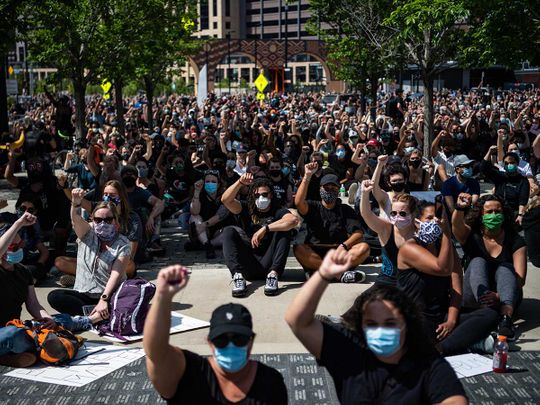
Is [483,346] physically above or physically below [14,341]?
below

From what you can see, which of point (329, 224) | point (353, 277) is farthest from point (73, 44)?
point (353, 277)

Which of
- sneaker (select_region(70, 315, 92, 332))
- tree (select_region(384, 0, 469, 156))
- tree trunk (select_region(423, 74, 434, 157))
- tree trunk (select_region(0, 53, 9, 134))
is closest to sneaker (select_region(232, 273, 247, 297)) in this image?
sneaker (select_region(70, 315, 92, 332))

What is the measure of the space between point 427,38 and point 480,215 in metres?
11.7

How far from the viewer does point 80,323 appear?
7.57 metres

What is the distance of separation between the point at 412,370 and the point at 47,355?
12.0ft

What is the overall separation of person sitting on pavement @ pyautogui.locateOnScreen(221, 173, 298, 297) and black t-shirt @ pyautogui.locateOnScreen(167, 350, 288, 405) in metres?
5.27

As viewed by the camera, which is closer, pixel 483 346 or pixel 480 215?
pixel 483 346

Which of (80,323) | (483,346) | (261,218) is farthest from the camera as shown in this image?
(261,218)

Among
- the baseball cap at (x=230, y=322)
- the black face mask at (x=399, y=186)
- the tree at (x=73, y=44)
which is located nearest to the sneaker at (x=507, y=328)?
the black face mask at (x=399, y=186)

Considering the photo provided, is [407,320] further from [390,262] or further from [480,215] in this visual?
[480,215]

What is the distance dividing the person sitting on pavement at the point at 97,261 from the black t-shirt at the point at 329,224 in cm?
262

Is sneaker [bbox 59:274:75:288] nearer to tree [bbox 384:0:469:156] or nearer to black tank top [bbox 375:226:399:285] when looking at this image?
black tank top [bbox 375:226:399:285]

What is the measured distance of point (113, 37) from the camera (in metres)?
20.0

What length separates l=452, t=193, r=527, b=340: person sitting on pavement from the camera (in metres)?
7.52
